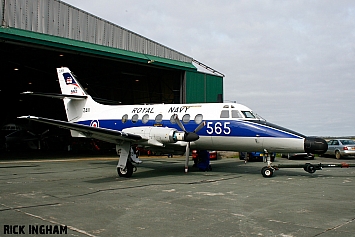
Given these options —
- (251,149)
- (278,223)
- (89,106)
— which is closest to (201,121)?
(251,149)

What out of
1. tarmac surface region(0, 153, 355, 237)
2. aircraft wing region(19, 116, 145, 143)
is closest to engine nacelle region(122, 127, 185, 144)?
aircraft wing region(19, 116, 145, 143)

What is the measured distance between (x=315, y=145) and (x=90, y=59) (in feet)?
63.7

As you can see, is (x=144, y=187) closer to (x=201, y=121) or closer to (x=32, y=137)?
(x=201, y=121)

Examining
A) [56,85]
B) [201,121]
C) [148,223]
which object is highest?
[56,85]

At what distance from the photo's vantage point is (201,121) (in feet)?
50.2

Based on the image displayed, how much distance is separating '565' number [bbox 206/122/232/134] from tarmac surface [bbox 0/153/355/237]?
273 centimetres

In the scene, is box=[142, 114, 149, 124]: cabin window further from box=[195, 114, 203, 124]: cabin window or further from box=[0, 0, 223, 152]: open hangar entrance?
box=[0, 0, 223, 152]: open hangar entrance

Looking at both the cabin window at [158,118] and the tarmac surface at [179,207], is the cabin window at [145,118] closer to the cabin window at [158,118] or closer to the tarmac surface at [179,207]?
the cabin window at [158,118]

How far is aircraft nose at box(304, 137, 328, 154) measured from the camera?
12664 millimetres

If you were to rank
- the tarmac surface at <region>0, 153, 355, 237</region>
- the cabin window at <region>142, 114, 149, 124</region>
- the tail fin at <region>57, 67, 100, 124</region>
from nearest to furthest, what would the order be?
the tarmac surface at <region>0, 153, 355, 237</region> < the cabin window at <region>142, 114, 149, 124</region> < the tail fin at <region>57, 67, 100, 124</region>

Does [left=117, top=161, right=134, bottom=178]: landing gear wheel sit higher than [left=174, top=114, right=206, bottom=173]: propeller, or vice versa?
[left=174, top=114, right=206, bottom=173]: propeller

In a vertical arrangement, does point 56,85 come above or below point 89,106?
above

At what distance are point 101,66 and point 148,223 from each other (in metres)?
25.0

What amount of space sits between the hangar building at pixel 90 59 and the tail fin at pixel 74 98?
8.37 feet
